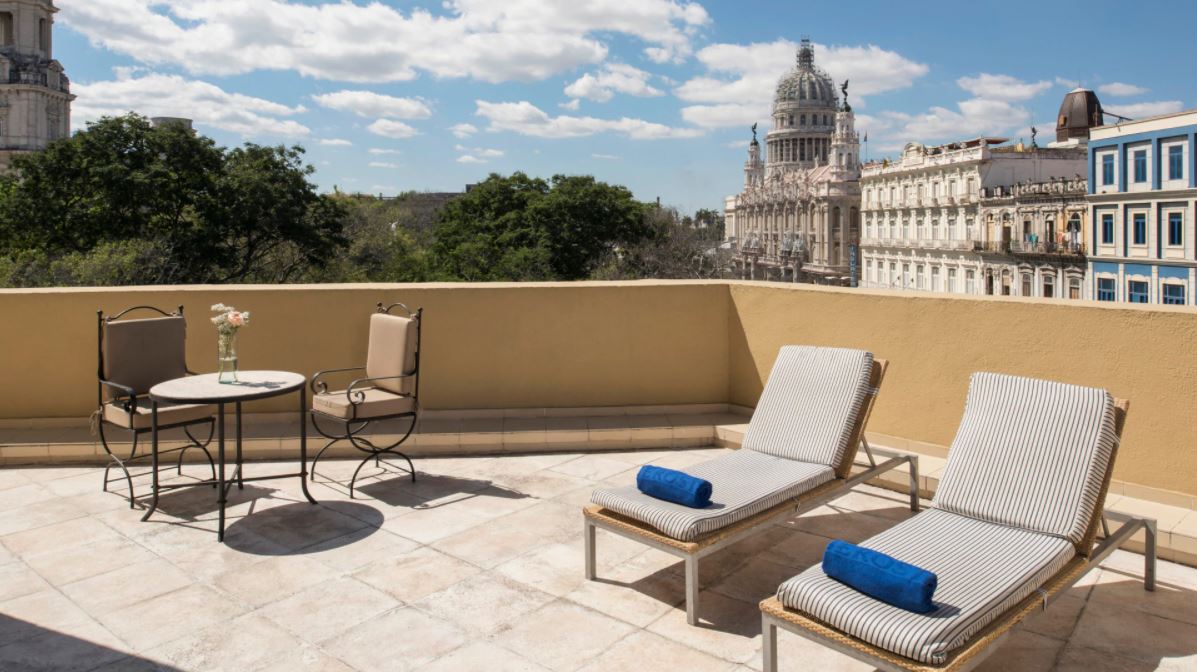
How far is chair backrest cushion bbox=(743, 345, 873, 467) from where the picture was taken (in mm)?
4270

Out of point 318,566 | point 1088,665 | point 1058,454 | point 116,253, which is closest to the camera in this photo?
point 1088,665

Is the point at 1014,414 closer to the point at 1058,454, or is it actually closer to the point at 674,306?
the point at 1058,454

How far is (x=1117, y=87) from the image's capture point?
2697 inches

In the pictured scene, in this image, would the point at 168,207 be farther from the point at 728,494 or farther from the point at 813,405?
the point at 728,494

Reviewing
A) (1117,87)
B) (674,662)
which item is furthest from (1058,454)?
(1117,87)

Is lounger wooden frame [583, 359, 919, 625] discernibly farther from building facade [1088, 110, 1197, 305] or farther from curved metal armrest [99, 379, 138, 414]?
building facade [1088, 110, 1197, 305]

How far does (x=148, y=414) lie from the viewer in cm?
480

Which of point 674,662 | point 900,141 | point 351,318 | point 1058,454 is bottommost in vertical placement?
point 674,662

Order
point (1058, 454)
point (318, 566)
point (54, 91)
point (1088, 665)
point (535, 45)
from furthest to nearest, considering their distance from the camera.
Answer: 1. point (54, 91)
2. point (535, 45)
3. point (318, 566)
4. point (1058, 454)
5. point (1088, 665)

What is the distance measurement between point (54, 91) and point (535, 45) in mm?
70332

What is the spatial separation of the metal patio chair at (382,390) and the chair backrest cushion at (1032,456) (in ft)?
10.1

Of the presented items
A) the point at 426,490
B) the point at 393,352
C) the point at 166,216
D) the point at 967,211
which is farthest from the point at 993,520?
the point at 967,211

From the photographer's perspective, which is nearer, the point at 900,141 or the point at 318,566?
the point at 318,566

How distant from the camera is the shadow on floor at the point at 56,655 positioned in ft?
10.1
